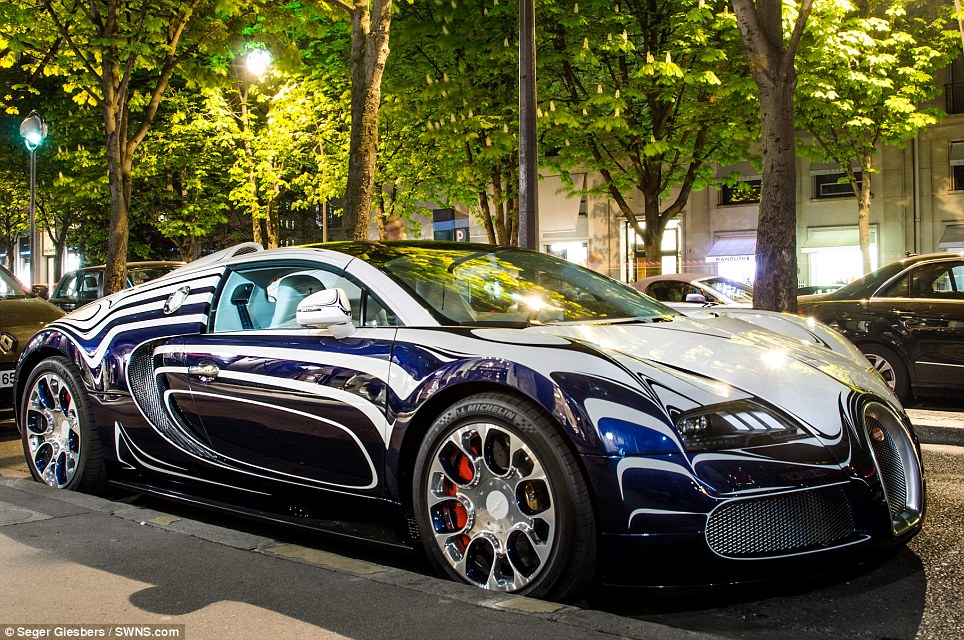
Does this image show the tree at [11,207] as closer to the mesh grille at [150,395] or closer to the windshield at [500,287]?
the mesh grille at [150,395]

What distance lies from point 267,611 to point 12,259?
55.6m

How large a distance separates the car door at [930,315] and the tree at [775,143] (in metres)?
1.00

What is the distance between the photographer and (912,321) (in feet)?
28.8

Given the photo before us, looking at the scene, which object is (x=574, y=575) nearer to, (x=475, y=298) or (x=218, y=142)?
(x=475, y=298)

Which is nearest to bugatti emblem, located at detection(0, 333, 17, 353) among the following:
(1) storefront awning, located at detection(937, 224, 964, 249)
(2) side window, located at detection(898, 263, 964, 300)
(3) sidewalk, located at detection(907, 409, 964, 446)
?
(3) sidewalk, located at detection(907, 409, 964, 446)

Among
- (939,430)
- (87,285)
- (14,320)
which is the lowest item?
(939,430)

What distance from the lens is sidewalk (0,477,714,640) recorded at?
9.14 feet

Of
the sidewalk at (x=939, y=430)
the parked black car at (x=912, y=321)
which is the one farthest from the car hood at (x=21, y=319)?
the parked black car at (x=912, y=321)

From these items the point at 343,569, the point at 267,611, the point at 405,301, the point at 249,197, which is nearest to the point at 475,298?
the point at 405,301

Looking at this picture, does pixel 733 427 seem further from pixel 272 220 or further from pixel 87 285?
pixel 272 220

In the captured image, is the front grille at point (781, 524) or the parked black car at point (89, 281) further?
the parked black car at point (89, 281)

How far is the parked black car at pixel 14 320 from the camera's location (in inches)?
293

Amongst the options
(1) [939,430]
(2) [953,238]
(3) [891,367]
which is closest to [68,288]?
(3) [891,367]

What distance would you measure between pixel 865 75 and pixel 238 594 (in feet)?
74.3
